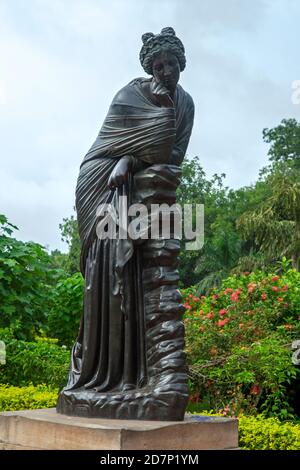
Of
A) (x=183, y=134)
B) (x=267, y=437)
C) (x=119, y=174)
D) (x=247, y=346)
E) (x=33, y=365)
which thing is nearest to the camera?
(x=119, y=174)

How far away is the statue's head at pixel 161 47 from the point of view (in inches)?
217

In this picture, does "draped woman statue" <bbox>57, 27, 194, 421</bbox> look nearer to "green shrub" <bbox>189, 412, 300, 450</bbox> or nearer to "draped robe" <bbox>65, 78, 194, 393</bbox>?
"draped robe" <bbox>65, 78, 194, 393</bbox>

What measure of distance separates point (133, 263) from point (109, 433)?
1.39 metres

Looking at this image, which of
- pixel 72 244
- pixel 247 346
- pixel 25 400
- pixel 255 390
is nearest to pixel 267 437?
pixel 255 390

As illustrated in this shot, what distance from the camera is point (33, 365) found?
10289 mm

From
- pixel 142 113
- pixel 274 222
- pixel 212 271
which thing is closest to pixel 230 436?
pixel 142 113

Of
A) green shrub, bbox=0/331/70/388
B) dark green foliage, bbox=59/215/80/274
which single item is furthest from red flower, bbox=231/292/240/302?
dark green foliage, bbox=59/215/80/274

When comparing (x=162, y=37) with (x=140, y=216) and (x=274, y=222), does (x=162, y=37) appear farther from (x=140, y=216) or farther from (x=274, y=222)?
(x=274, y=222)

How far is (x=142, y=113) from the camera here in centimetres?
553

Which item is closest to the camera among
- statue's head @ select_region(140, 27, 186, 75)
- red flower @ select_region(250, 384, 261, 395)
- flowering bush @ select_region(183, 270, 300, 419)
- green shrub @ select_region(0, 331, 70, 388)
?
statue's head @ select_region(140, 27, 186, 75)

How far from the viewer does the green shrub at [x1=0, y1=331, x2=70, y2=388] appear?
9781 millimetres

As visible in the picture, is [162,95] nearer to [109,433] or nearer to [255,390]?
[109,433]

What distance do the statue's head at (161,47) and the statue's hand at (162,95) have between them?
153mm

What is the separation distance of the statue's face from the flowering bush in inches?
158
